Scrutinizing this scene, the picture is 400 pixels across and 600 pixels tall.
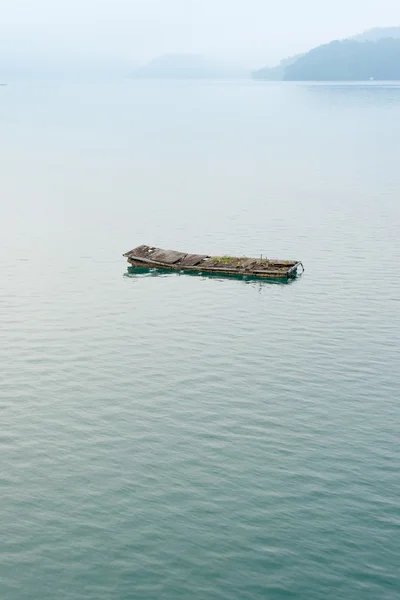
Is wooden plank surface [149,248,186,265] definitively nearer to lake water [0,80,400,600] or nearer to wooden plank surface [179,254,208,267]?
wooden plank surface [179,254,208,267]

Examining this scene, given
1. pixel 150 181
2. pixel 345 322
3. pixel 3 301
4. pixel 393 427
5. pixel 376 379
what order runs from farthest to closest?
pixel 150 181 < pixel 3 301 < pixel 345 322 < pixel 376 379 < pixel 393 427

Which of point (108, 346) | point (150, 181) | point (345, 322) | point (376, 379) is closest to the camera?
point (376, 379)

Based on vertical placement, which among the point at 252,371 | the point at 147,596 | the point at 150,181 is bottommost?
the point at 147,596

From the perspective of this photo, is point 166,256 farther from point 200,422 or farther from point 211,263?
point 200,422

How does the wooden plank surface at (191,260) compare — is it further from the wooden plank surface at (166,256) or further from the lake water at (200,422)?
the lake water at (200,422)

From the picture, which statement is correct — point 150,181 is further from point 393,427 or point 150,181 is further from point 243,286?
point 393,427

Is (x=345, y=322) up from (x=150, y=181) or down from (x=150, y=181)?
down

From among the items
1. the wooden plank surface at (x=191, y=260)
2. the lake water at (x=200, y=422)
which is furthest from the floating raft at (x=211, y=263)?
the lake water at (x=200, y=422)

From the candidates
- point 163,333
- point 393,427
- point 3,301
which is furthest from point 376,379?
point 3,301

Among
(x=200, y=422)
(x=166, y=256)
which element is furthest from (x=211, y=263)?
(x=200, y=422)
